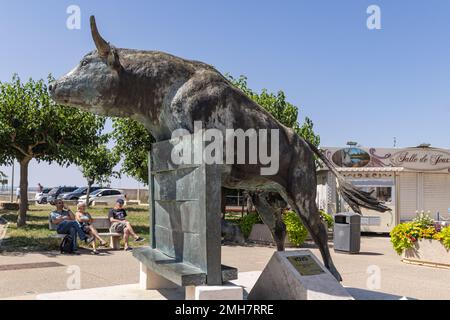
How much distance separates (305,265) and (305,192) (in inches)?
35.3

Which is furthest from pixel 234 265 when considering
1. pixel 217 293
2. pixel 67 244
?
pixel 217 293

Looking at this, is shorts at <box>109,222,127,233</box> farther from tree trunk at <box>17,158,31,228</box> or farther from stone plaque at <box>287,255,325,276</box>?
stone plaque at <box>287,255,325,276</box>

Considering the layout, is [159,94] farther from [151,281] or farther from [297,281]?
[151,281]

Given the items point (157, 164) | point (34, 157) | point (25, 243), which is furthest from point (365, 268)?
point (34, 157)

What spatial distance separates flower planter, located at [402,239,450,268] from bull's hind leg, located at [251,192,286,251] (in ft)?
17.9

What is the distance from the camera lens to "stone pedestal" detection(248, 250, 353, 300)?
4.53 meters

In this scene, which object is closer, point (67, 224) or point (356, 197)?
point (356, 197)

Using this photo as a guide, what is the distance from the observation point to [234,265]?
970cm

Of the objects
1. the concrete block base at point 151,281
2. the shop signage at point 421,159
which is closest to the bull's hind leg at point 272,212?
the concrete block base at point 151,281

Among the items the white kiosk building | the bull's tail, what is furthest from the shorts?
the white kiosk building

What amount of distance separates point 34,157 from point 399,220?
1458 cm

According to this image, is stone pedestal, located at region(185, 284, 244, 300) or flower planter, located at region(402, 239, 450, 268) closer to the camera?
stone pedestal, located at region(185, 284, 244, 300)

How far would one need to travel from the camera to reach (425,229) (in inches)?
417

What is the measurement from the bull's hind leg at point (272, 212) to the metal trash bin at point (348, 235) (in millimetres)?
6877
